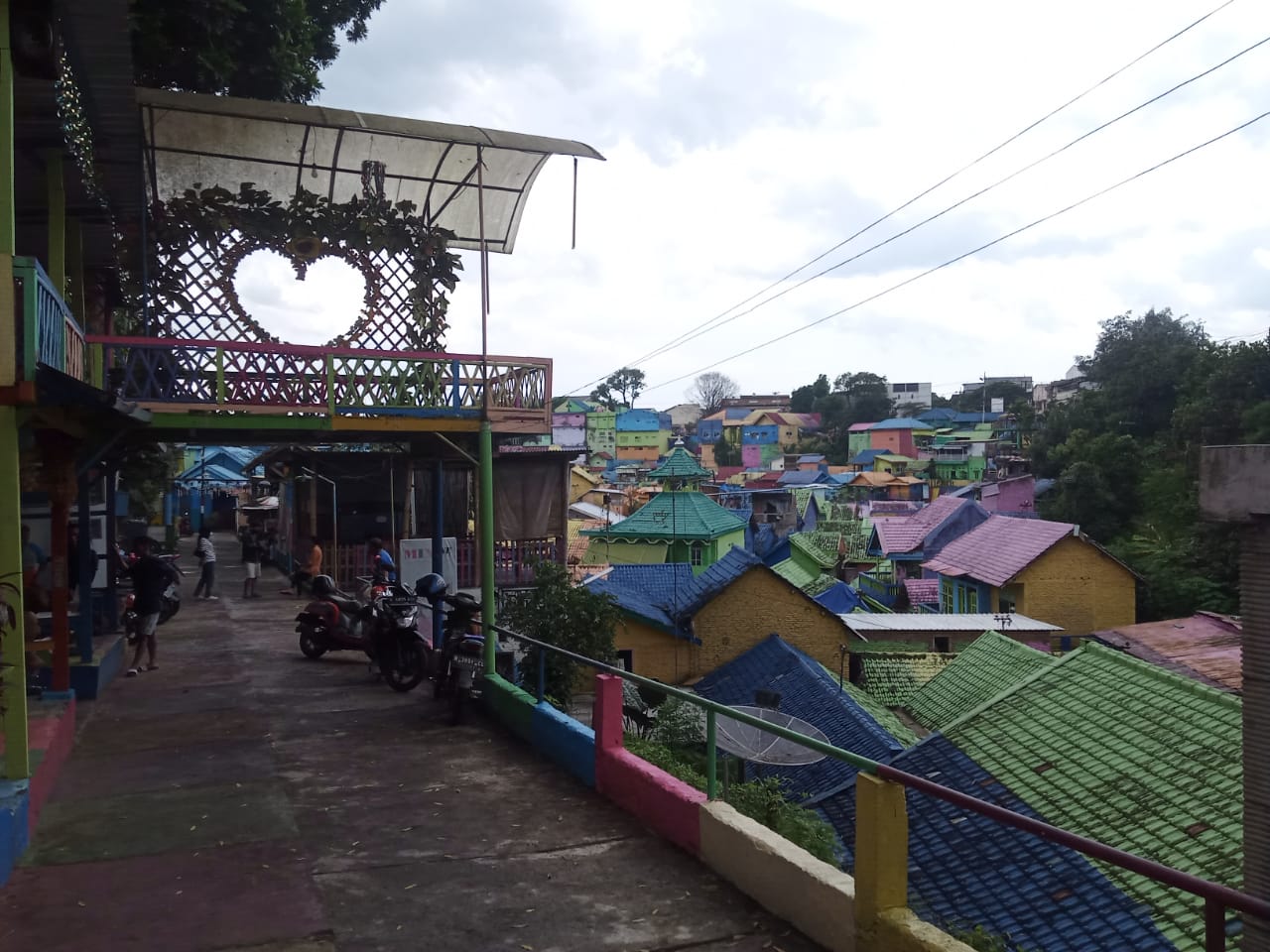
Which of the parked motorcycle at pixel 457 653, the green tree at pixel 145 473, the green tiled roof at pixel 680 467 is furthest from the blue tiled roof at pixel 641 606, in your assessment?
the green tiled roof at pixel 680 467

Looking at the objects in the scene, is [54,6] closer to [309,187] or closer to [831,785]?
[309,187]

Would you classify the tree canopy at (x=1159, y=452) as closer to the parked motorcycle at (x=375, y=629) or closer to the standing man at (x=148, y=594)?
the parked motorcycle at (x=375, y=629)

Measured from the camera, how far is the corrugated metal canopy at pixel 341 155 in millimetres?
8891

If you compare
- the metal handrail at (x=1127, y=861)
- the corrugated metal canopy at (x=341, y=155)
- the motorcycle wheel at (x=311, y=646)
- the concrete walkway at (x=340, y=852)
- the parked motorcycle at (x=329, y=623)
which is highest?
the corrugated metal canopy at (x=341, y=155)

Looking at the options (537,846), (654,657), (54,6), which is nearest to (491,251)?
(54,6)

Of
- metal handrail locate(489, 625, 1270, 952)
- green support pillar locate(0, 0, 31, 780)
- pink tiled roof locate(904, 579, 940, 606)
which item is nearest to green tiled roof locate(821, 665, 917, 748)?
metal handrail locate(489, 625, 1270, 952)

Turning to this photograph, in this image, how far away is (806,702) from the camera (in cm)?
1711

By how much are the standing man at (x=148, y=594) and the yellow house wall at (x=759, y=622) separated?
1281cm

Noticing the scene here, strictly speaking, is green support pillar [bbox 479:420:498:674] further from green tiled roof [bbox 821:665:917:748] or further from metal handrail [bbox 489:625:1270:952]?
green tiled roof [bbox 821:665:917:748]

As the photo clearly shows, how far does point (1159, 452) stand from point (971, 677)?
94.9ft

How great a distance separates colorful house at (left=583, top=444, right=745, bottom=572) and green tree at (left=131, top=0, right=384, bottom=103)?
21.3 meters

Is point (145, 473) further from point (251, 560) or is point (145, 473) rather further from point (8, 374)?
point (8, 374)

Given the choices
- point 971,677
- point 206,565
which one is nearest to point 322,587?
point 206,565

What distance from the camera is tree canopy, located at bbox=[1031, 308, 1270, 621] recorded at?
106 ft
